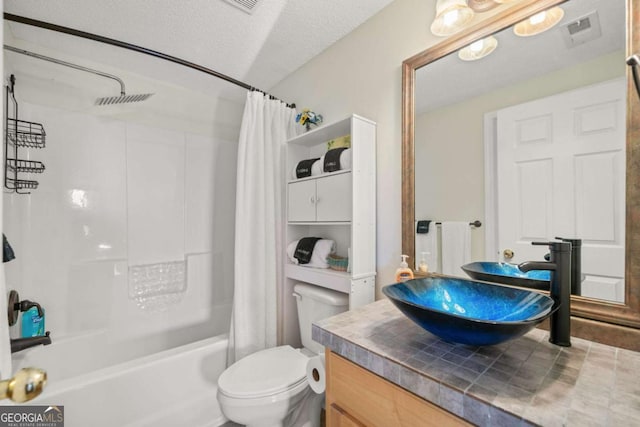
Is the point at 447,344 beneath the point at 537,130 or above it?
beneath

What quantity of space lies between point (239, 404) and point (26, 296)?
5.08 ft

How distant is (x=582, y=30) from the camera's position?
898mm

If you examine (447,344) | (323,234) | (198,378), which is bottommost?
(198,378)

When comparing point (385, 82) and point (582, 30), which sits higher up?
point (385, 82)

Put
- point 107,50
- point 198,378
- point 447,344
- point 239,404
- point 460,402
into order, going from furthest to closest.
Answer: point 107,50 → point 198,378 → point 239,404 → point 447,344 → point 460,402

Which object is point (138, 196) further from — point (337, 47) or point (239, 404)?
point (337, 47)

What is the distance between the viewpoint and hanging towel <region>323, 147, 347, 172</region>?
153cm

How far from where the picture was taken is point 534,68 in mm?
981

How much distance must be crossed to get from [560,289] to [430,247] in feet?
1.79

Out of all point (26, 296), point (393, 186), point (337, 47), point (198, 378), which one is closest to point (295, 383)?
point (198, 378)

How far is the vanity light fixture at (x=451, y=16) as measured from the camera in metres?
1.11

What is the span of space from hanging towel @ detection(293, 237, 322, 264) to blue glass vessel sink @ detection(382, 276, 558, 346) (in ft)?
2.73

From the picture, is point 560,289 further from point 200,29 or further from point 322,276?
point 200,29
